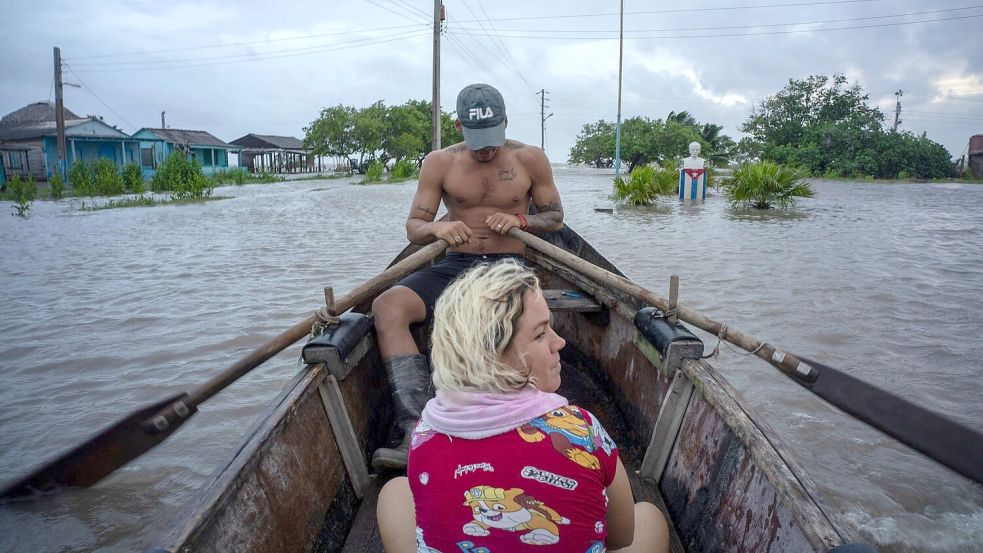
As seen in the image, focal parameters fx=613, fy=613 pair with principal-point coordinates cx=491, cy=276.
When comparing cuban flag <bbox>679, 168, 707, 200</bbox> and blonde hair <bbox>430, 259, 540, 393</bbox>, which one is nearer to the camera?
blonde hair <bbox>430, 259, 540, 393</bbox>

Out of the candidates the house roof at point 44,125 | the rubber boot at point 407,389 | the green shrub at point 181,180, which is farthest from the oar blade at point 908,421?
the house roof at point 44,125

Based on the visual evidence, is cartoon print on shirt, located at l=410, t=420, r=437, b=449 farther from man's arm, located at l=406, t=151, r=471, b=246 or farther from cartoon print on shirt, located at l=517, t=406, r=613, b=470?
man's arm, located at l=406, t=151, r=471, b=246

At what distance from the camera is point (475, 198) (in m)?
3.50

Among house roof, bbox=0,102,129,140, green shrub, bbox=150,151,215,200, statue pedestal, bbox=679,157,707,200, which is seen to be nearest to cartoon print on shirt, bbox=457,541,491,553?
statue pedestal, bbox=679,157,707,200

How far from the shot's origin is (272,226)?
11.8 m

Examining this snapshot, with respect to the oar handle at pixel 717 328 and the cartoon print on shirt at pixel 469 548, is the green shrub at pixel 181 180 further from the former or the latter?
the cartoon print on shirt at pixel 469 548

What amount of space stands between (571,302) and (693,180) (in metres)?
13.6

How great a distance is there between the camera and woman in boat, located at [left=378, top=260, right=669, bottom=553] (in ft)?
3.47

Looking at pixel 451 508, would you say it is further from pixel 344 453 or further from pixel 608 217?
pixel 608 217

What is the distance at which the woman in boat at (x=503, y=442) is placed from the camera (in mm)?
1057

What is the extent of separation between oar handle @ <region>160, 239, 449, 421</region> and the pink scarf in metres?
1.01

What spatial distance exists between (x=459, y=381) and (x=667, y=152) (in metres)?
38.5

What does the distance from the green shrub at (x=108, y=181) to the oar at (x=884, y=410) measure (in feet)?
68.0

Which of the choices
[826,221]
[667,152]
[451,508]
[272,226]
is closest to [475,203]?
[451,508]
